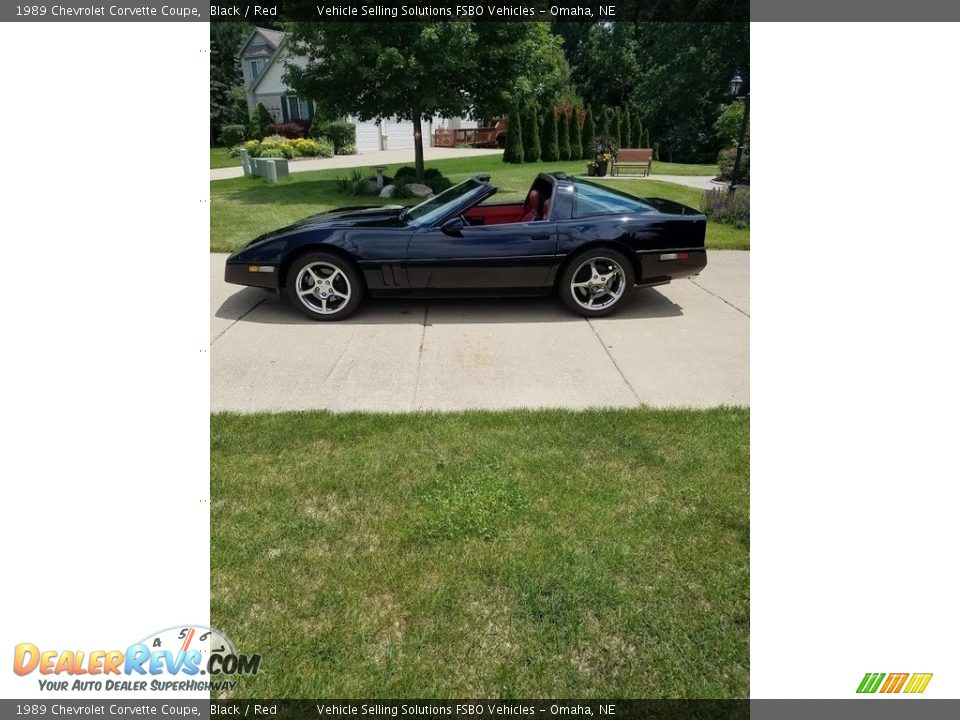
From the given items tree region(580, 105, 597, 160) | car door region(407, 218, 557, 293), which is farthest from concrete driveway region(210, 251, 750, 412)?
tree region(580, 105, 597, 160)

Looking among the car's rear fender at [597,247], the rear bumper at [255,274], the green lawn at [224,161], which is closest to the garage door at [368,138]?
the green lawn at [224,161]

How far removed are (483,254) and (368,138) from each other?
28867mm

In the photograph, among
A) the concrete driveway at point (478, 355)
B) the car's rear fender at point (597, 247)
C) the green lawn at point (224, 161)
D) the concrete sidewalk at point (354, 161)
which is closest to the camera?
the concrete driveway at point (478, 355)

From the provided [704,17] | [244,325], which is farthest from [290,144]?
[244,325]

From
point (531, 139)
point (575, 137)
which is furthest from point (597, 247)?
point (575, 137)

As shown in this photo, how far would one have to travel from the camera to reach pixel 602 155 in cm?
2041

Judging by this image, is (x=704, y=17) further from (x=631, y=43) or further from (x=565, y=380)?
(x=565, y=380)

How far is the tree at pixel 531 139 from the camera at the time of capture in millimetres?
24469

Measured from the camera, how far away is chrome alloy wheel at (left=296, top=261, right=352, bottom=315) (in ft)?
19.1

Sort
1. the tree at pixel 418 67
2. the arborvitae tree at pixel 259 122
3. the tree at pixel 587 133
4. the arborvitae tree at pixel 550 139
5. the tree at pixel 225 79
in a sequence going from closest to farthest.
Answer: the tree at pixel 418 67, the arborvitae tree at pixel 550 139, the tree at pixel 587 133, the arborvitae tree at pixel 259 122, the tree at pixel 225 79

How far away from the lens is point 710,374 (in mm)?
4797

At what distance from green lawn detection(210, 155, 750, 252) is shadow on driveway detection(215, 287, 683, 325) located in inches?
120

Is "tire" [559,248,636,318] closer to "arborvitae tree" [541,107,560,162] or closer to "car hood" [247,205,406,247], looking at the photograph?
"car hood" [247,205,406,247]

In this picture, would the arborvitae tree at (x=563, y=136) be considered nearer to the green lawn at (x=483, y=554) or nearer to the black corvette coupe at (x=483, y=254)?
the black corvette coupe at (x=483, y=254)
